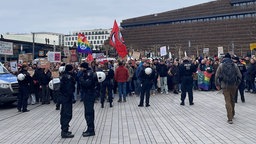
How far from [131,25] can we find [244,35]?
4484 cm

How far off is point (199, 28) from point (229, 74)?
97.5m

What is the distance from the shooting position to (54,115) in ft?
43.1

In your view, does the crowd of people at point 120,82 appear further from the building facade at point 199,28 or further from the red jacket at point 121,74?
the building facade at point 199,28

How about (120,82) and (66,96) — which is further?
(120,82)

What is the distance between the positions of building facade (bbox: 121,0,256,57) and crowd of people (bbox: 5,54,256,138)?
6495cm

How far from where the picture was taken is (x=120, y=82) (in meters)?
16.8

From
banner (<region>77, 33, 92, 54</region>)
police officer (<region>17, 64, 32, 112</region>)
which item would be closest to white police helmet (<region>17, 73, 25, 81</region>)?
police officer (<region>17, 64, 32, 112</region>)

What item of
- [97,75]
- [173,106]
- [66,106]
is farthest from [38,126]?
[173,106]

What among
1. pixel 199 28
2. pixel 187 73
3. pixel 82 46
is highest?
pixel 199 28

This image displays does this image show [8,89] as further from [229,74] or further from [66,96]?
[229,74]

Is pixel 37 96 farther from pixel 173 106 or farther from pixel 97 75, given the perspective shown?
pixel 97 75

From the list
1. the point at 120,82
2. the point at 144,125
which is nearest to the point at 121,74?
the point at 120,82

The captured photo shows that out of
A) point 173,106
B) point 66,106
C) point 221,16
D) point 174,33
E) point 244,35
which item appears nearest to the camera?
point 66,106

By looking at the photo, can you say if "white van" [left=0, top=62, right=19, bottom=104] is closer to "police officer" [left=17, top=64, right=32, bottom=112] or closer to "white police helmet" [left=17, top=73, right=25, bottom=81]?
"police officer" [left=17, top=64, right=32, bottom=112]
